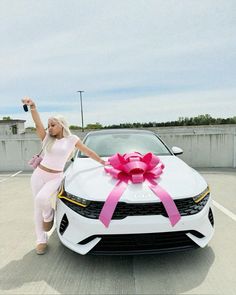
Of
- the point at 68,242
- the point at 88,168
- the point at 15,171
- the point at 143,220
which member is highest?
the point at 88,168

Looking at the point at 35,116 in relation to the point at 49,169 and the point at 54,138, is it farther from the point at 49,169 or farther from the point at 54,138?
the point at 49,169

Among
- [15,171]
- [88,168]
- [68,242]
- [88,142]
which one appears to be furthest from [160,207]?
[15,171]

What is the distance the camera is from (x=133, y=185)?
270cm

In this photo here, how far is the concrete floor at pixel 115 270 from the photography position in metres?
2.41

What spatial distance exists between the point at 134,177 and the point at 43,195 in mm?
1025

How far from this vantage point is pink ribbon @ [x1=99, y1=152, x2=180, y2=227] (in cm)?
245

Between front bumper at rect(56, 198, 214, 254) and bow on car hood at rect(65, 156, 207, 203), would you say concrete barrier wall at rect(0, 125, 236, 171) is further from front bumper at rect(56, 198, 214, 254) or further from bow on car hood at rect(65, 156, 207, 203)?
front bumper at rect(56, 198, 214, 254)

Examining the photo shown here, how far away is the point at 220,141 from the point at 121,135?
5.66 m

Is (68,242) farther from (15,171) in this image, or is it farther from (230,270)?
(15,171)

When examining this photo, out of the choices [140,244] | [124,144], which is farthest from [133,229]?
[124,144]

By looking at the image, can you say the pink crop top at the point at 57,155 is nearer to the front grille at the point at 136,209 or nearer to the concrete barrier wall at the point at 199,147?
the front grille at the point at 136,209

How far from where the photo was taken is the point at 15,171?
9.44 meters

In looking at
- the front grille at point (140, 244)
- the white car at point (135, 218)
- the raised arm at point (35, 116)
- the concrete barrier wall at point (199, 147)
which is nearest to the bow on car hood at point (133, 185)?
the white car at point (135, 218)

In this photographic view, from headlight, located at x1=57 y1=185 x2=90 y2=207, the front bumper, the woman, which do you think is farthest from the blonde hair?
the front bumper
